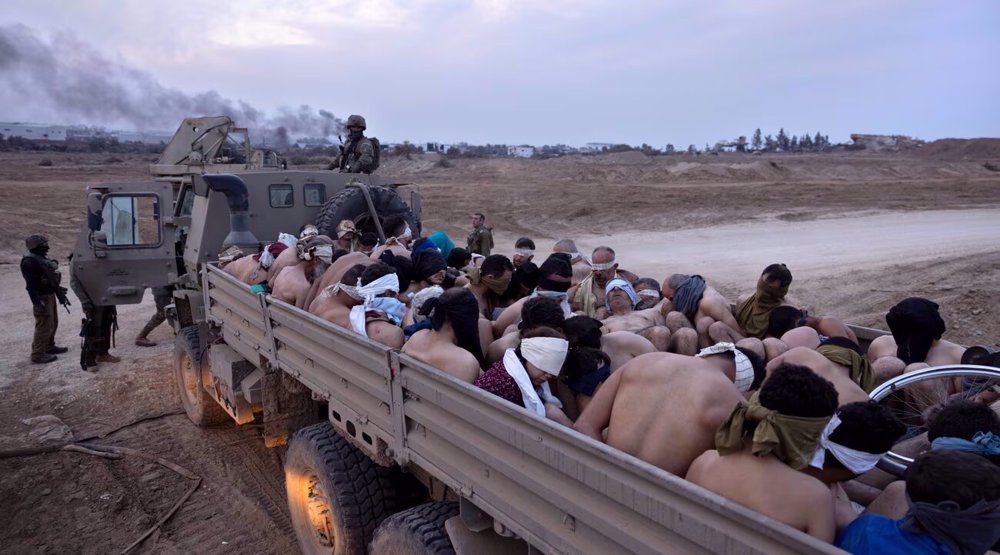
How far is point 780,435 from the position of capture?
2.18m

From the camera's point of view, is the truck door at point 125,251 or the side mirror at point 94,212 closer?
the side mirror at point 94,212

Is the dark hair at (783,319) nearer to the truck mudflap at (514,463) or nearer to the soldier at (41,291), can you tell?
the truck mudflap at (514,463)

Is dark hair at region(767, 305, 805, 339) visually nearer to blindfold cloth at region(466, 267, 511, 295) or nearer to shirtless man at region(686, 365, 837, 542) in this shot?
blindfold cloth at region(466, 267, 511, 295)

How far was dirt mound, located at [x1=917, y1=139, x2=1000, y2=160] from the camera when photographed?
42250 mm

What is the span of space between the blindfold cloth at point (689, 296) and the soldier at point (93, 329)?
22.8 feet

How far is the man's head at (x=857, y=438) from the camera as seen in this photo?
2.24 m

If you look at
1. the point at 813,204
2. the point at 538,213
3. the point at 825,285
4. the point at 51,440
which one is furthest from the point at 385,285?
the point at 813,204

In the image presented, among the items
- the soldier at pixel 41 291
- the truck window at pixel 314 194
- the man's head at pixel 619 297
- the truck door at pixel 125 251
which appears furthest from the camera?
the soldier at pixel 41 291

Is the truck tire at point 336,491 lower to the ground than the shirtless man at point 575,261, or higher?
lower

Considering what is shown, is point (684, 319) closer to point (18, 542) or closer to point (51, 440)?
point (18, 542)

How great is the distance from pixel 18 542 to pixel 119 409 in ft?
8.60

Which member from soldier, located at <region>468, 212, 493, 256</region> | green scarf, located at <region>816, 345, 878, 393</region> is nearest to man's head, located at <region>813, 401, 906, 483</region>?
green scarf, located at <region>816, 345, 878, 393</region>

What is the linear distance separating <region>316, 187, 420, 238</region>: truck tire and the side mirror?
95.2 inches

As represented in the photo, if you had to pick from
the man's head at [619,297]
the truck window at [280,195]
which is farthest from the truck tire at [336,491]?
the truck window at [280,195]
